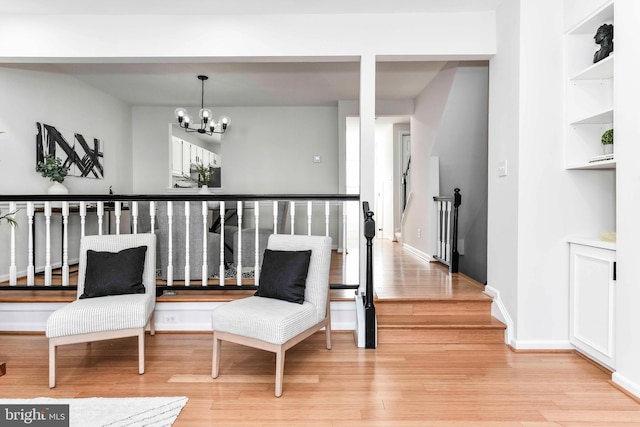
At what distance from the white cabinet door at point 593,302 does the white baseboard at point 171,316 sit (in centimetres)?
168

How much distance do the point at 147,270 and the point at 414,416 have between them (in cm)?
217

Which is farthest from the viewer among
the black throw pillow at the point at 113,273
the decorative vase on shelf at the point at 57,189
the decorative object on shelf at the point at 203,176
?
the decorative object on shelf at the point at 203,176

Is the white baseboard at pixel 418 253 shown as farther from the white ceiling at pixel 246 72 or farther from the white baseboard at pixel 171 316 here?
the white ceiling at pixel 246 72

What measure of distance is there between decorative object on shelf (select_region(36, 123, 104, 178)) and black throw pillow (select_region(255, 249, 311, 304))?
3384 millimetres

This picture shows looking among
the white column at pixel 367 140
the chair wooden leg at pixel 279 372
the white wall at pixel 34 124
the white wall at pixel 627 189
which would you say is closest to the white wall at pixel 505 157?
the white wall at pixel 627 189

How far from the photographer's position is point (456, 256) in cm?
448

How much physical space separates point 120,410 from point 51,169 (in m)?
3.45

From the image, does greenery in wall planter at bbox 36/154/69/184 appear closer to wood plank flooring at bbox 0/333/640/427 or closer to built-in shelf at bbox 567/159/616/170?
wood plank flooring at bbox 0/333/640/427

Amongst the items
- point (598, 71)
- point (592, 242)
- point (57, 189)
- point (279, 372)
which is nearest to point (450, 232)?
point (592, 242)

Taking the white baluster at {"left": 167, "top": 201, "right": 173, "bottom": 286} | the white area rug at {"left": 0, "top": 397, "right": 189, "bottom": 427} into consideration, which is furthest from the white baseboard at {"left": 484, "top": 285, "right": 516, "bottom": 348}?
the white baluster at {"left": 167, "top": 201, "right": 173, "bottom": 286}

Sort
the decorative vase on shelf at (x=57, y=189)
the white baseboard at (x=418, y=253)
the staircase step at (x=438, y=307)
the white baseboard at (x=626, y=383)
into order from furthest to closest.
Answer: the white baseboard at (x=418, y=253), the decorative vase on shelf at (x=57, y=189), the staircase step at (x=438, y=307), the white baseboard at (x=626, y=383)

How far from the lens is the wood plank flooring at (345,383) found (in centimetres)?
209

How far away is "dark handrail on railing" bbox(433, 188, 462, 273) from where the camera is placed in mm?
4477

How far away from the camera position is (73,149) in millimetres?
5020
